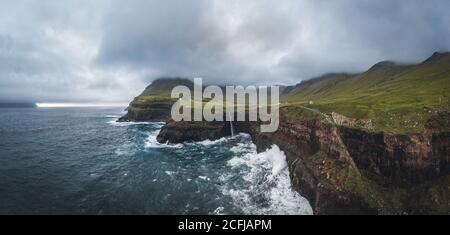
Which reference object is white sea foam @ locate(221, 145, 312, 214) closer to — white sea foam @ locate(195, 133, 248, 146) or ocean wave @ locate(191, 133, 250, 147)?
white sea foam @ locate(195, 133, 248, 146)

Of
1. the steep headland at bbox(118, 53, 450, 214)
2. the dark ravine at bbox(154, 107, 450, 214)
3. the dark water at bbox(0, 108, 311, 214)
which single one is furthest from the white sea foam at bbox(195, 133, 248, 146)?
the dark ravine at bbox(154, 107, 450, 214)

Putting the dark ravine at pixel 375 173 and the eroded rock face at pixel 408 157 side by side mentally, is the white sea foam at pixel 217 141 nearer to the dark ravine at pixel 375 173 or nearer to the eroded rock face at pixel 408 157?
the dark ravine at pixel 375 173

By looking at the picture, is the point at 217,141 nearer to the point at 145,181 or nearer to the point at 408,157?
the point at 145,181

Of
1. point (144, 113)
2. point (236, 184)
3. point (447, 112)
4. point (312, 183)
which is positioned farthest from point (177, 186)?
point (144, 113)

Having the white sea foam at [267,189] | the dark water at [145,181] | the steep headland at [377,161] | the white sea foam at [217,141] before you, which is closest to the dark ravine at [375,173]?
the steep headland at [377,161]
